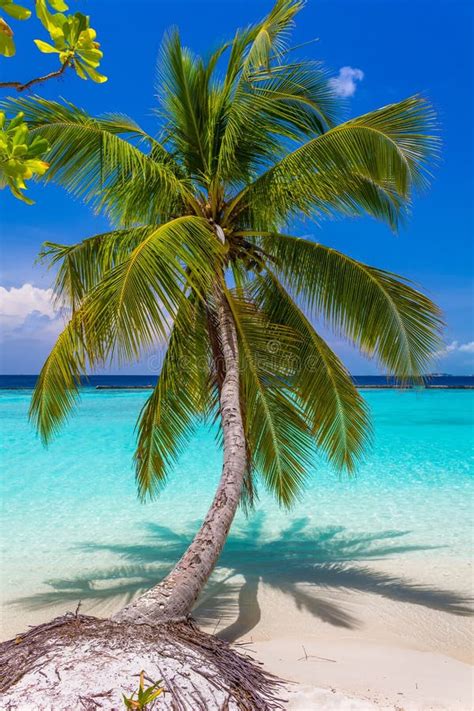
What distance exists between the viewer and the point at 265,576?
6.49 metres

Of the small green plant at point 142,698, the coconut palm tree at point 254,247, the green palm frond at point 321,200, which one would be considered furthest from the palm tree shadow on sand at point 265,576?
the green palm frond at point 321,200

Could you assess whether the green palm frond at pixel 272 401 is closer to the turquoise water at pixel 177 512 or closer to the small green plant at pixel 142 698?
the turquoise water at pixel 177 512

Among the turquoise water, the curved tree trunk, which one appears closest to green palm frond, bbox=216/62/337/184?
the curved tree trunk

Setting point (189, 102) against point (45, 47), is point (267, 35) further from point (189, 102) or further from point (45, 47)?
point (45, 47)

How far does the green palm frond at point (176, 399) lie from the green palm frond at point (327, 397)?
0.95 metres

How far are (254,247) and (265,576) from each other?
3.75 meters

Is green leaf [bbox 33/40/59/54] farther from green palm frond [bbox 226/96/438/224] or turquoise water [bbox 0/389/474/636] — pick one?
turquoise water [bbox 0/389/474/636]

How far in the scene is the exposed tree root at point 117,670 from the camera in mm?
2578

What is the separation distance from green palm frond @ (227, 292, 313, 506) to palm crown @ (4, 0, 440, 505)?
0.02 meters

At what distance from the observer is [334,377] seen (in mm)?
5457

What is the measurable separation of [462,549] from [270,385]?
12.8 feet

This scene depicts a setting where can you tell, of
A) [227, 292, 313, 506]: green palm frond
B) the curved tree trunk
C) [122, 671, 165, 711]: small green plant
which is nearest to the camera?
[122, 671, 165, 711]: small green plant

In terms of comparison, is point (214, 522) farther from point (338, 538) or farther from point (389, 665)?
point (338, 538)

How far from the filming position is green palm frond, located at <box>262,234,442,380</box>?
5.10 m
